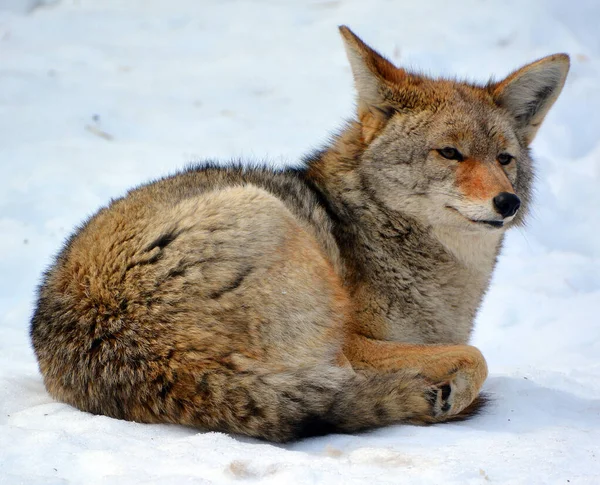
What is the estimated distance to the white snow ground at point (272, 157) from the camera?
3.79 meters

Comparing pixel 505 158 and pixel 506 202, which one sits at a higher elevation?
pixel 505 158

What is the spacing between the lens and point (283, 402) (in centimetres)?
409

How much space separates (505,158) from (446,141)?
437 mm

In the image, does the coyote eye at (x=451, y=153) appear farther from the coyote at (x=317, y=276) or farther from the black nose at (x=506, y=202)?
the black nose at (x=506, y=202)

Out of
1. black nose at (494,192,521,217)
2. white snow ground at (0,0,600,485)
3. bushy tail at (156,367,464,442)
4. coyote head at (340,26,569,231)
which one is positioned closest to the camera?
white snow ground at (0,0,600,485)

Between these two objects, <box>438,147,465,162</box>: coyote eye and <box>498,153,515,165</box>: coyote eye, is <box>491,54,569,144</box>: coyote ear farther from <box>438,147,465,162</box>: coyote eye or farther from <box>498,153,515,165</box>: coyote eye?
<box>438,147,465,162</box>: coyote eye

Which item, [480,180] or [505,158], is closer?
[480,180]

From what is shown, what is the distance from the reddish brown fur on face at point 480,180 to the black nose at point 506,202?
0.04m

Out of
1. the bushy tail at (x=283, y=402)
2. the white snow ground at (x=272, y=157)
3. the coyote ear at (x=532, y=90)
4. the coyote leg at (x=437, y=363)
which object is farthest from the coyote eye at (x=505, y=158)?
the bushy tail at (x=283, y=402)

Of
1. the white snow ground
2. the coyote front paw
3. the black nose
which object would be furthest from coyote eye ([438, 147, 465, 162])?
the white snow ground

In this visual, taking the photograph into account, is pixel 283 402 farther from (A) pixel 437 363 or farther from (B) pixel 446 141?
(B) pixel 446 141

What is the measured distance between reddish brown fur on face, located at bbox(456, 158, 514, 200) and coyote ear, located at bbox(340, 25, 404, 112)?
712 mm

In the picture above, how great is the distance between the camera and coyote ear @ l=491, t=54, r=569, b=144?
567 centimetres

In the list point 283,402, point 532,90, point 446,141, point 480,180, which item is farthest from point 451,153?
point 283,402
